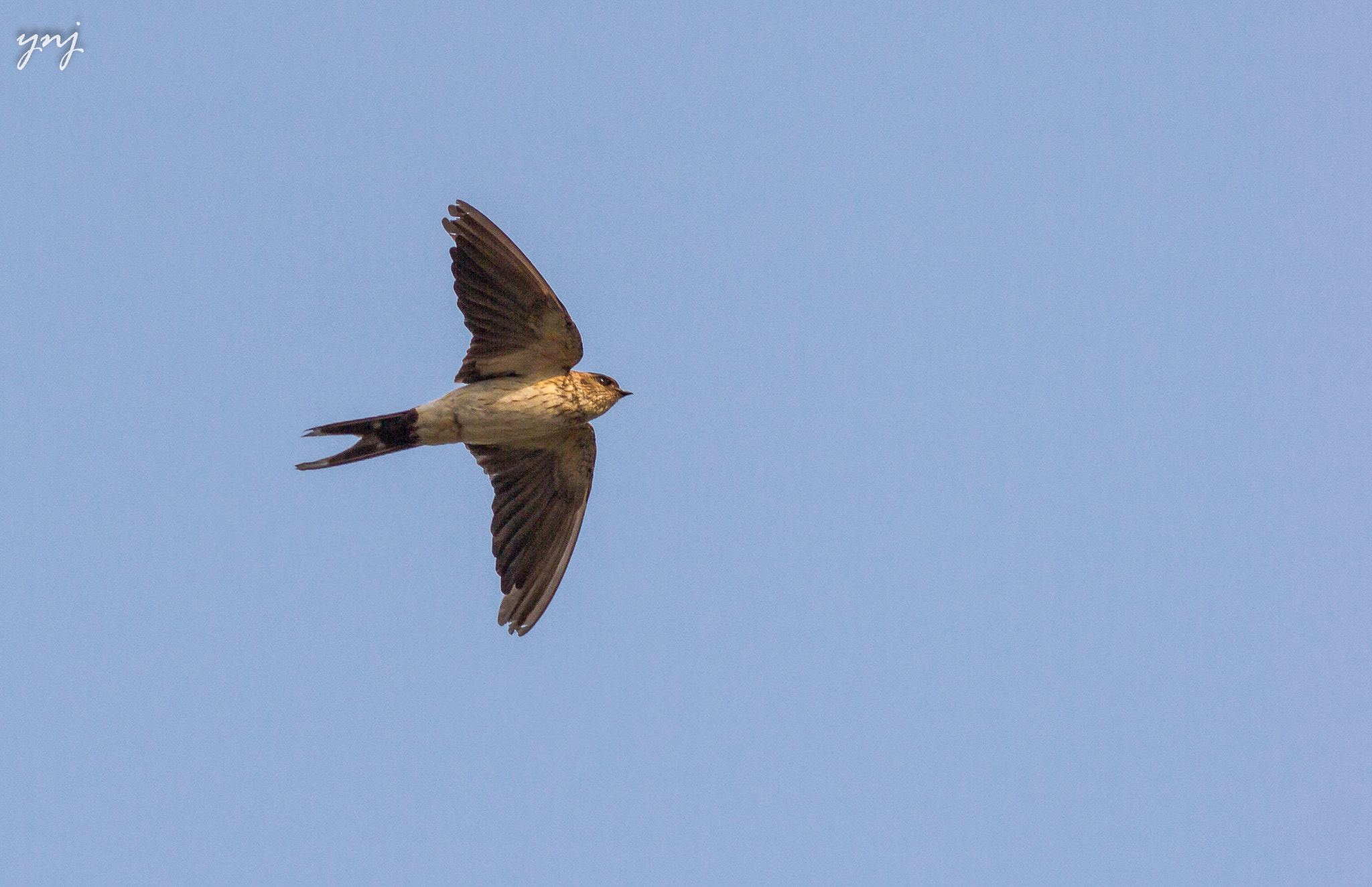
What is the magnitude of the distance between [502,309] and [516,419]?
0.84 meters

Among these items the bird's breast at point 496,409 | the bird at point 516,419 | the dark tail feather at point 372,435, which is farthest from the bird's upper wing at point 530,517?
the dark tail feather at point 372,435

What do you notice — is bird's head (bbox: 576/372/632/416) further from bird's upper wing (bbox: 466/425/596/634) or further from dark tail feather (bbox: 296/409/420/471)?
dark tail feather (bbox: 296/409/420/471)

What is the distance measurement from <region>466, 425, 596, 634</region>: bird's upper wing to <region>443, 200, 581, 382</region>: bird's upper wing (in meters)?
0.71

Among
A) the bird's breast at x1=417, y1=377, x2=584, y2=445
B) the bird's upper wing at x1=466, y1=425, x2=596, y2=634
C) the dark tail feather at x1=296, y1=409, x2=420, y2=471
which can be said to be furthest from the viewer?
the bird's upper wing at x1=466, y1=425, x2=596, y2=634

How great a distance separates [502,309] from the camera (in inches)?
449

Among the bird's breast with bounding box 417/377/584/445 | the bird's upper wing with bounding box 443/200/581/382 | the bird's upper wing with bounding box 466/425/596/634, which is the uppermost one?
the bird's upper wing with bounding box 443/200/581/382

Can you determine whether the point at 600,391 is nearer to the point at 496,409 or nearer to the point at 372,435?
the point at 496,409

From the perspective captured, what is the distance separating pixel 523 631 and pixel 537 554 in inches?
24.4

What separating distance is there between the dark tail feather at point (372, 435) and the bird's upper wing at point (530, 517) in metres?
0.70

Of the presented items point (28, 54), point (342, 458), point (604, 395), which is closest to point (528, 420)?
point (604, 395)

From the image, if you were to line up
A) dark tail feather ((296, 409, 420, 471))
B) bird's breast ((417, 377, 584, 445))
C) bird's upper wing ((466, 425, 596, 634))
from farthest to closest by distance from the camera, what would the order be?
1. bird's upper wing ((466, 425, 596, 634))
2. bird's breast ((417, 377, 584, 445))
3. dark tail feather ((296, 409, 420, 471))

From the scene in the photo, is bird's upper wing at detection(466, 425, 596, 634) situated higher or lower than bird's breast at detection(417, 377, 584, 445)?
lower

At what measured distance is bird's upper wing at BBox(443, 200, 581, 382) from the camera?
11.2 m

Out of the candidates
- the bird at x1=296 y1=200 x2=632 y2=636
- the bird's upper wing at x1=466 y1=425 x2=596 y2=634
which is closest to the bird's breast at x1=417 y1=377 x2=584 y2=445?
the bird at x1=296 y1=200 x2=632 y2=636
